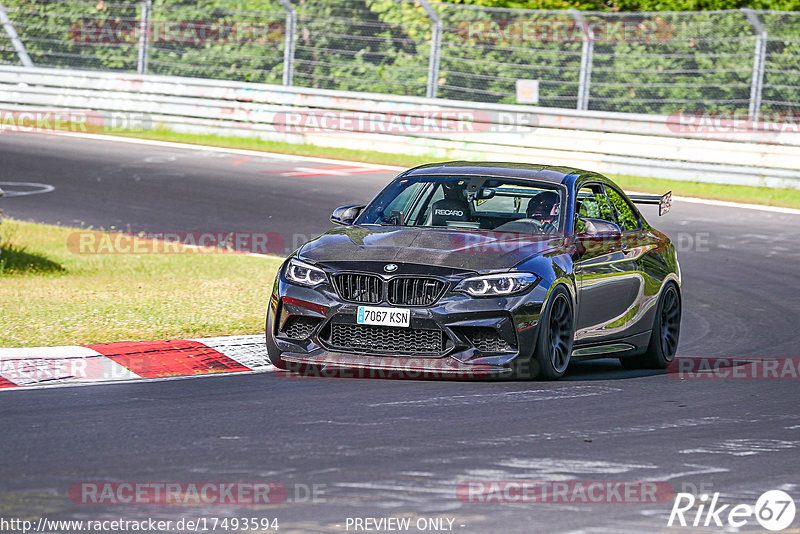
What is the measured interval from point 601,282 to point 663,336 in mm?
1180

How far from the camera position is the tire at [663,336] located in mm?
10422

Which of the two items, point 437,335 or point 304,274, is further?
point 304,274

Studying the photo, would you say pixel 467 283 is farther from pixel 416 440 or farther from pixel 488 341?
pixel 416 440

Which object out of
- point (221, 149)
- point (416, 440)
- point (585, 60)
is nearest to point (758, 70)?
point (585, 60)

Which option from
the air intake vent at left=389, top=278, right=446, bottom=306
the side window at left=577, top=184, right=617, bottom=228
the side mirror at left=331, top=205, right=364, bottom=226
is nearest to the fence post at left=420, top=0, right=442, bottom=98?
the side window at left=577, top=184, right=617, bottom=228

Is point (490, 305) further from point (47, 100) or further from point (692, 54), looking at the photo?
point (47, 100)

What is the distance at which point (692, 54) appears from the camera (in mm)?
22344

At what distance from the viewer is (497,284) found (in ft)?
28.3

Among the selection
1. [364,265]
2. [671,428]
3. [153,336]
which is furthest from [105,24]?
[671,428]

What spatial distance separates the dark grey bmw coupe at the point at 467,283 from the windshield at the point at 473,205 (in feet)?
0.03

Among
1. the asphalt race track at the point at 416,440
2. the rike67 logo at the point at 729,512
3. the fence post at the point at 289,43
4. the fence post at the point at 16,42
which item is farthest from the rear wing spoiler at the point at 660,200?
the fence post at the point at 16,42

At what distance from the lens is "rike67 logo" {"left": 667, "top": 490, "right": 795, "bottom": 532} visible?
5668 millimetres

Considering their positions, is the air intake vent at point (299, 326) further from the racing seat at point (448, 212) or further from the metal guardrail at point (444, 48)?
the metal guardrail at point (444, 48)

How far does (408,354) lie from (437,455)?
77.2 inches
